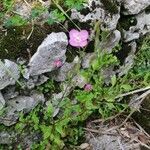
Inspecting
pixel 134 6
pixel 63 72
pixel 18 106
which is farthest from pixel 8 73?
pixel 134 6

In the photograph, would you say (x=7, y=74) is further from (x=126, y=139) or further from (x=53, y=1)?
(x=126, y=139)

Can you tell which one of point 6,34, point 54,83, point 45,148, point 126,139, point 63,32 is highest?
point 6,34

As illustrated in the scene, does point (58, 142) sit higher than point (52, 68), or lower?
lower

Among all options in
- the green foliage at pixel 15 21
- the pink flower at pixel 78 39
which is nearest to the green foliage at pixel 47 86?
the green foliage at pixel 15 21

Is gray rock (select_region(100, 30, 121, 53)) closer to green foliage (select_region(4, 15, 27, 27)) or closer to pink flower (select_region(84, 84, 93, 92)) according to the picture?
pink flower (select_region(84, 84, 93, 92))

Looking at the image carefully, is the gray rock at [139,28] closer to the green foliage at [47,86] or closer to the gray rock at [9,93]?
the green foliage at [47,86]

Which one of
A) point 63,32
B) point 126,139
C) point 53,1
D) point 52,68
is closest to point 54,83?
point 52,68
